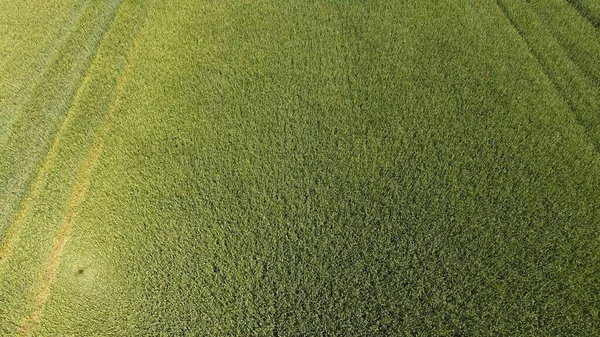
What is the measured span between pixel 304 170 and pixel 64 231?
2.21 meters

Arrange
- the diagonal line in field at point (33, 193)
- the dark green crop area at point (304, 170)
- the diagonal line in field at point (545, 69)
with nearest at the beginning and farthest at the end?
the dark green crop area at point (304, 170), the diagonal line in field at point (33, 193), the diagonal line in field at point (545, 69)

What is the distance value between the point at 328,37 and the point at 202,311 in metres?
3.18

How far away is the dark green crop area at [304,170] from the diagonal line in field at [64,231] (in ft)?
0.05

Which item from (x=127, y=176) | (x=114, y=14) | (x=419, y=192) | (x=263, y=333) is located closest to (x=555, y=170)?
(x=419, y=192)

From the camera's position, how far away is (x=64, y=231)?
3203mm

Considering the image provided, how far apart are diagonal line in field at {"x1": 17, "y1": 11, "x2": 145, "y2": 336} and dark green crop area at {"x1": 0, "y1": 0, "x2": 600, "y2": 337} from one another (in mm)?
16

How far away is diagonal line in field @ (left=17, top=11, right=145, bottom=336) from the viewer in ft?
9.46

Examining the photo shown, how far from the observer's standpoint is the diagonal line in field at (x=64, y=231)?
114 inches

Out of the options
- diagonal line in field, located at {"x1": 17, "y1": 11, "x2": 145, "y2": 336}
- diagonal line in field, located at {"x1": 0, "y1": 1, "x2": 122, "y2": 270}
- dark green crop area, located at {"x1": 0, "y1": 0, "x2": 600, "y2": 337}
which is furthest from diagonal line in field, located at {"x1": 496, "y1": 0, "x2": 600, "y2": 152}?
diagonal line in field, located at {"x1": 0, "y1": 1, "x2": 122, "y2": 270}

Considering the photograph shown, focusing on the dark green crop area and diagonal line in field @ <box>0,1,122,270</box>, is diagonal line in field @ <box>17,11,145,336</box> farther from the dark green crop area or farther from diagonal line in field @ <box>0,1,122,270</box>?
diagonal line in field @ <box>0,1,122,270</box>

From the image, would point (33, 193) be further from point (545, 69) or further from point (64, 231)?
point (545, 69)

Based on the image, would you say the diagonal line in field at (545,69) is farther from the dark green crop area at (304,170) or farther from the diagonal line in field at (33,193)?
the diagonal line in field at (33,193)

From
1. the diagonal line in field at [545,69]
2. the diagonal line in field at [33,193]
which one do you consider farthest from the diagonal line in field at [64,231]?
the diagonal line in field at [545,69]

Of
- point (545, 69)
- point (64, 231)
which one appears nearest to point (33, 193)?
point (64, 231)
